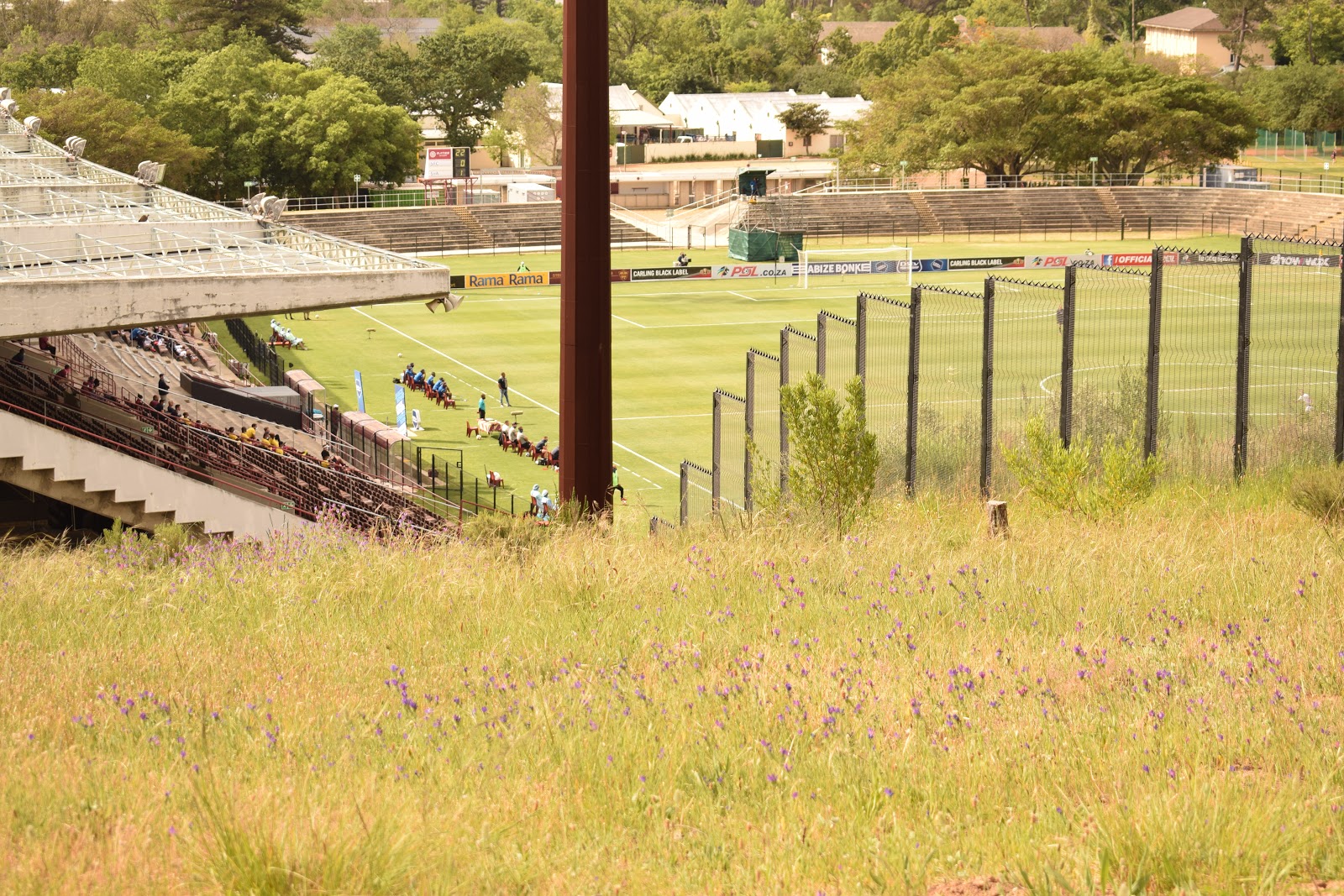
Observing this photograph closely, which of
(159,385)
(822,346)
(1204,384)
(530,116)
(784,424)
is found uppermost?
(530,116)

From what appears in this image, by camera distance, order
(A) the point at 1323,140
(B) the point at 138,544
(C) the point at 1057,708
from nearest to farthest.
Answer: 1. (C) the point at 1057,708
2. (B) the point at 138,544
3. (A) the point at 1323,140

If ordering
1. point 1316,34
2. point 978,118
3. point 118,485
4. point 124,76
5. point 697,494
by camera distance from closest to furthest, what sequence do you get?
point 118,485 < point 697,494 < point 124,76 < point 978,118 < point 1316,34

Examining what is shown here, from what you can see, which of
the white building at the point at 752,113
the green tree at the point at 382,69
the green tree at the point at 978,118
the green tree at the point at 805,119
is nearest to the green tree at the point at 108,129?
the green tree at the point at 382,69

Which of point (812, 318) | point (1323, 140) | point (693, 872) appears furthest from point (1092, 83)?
point (693, 872)

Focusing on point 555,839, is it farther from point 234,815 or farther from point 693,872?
point 234,815

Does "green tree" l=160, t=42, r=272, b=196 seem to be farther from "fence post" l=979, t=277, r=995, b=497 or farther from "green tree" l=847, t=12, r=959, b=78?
"green tree" l=847, t=12, r=959, b=78

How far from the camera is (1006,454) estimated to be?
47.5 feet

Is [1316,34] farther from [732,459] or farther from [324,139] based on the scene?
[732,459]

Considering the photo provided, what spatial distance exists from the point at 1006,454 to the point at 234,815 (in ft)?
35.2

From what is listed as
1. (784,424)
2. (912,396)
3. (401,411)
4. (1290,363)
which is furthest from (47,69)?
(1290,363)

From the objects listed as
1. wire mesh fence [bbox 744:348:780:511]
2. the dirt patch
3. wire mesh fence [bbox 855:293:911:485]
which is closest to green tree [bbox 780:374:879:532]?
wire mesh fence [bbox 855:293:911:485]

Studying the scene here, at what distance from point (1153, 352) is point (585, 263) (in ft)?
19.9

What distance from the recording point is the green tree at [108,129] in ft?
253

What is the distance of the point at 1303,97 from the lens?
12106cm
